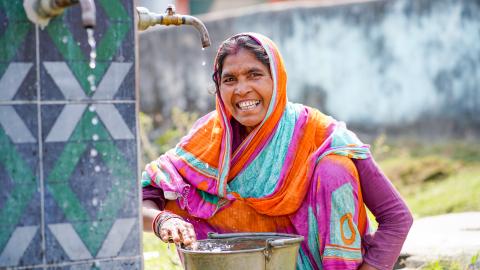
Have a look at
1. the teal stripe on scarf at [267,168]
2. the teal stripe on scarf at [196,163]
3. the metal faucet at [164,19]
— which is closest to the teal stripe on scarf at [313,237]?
the teal stripe on scarf at [267,168]

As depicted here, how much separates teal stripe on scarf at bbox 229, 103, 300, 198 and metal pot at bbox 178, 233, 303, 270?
0.91ft

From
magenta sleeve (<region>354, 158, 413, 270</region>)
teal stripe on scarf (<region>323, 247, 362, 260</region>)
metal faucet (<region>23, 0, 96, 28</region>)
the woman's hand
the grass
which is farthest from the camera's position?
the grass

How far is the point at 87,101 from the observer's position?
215cm

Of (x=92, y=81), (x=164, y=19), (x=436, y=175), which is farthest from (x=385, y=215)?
(x=436, y=175)

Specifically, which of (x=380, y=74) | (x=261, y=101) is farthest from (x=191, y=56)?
(x=261, y=101)

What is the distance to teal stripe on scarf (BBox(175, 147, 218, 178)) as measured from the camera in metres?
3.21

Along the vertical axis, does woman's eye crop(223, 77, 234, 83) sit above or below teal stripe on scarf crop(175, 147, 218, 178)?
A: above

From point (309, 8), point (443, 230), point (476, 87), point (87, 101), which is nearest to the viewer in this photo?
point (87, 101)

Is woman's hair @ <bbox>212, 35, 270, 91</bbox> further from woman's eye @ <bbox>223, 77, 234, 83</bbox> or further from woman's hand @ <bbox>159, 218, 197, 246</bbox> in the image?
woman's hand @ <bbox>159, 218, 197, 246</bbox>

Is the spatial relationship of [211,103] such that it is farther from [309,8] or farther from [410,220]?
[410,220]

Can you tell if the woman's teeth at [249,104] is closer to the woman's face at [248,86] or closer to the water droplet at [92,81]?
the woman's face at [248,86]

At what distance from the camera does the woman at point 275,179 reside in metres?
2.99

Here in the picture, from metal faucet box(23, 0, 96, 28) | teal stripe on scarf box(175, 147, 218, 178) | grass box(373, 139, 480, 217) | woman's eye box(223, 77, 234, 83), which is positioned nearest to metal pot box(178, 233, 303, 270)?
teal stripe on scarf box(175, 147, 218, 178)

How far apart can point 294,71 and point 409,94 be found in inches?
50.6
